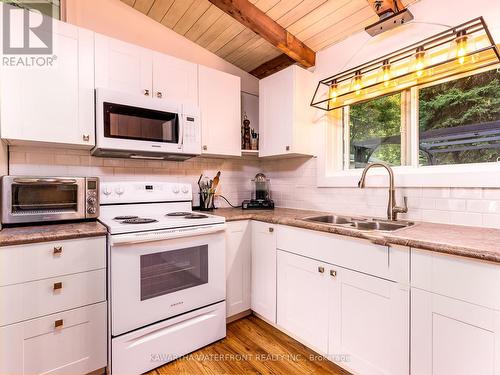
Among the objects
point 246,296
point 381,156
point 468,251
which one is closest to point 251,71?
point 381,156

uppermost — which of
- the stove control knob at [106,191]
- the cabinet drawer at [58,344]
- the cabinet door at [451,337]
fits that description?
the stove control knob at [106,191]

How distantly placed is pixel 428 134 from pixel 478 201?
22.0 inches

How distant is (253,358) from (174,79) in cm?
213

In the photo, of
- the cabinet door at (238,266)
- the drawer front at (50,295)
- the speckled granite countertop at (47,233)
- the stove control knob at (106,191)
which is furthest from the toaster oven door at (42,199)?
the cabinet door at (238,266)

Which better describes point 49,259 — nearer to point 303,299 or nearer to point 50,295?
point 50,295

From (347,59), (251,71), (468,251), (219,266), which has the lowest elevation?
(219,266)

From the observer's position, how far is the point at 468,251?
3.44ft

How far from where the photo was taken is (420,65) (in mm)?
1626

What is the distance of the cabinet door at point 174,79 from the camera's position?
2084 millimetres

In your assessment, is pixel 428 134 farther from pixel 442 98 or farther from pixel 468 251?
pixel 468 251

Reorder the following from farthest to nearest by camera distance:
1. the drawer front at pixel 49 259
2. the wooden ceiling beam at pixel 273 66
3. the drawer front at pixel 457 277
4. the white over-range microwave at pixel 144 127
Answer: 1. the wooden ceiling beam at pixel 273 66
2. the white over-range microwave at pixel 144 127
3. the drawer front at pixel 49 259
4. the drawer front at pixel 457 277

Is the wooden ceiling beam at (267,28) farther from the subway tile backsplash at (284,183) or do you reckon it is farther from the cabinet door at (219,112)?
the subway tile backsplash at (284,183)

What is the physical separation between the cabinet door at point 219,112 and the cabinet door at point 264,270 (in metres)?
0.78

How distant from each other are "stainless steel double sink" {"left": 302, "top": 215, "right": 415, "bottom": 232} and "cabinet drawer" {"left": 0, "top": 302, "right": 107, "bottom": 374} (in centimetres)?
145
